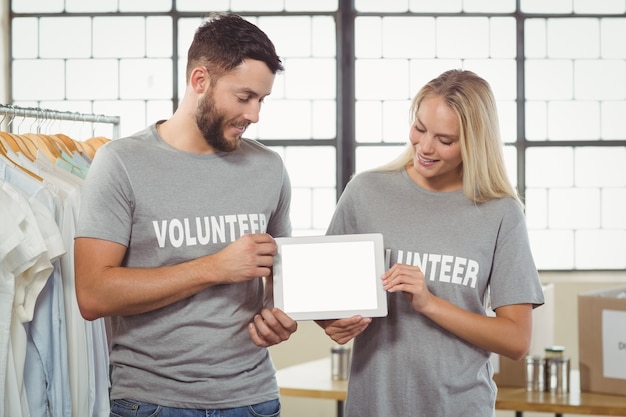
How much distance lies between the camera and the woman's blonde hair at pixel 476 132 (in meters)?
2.04

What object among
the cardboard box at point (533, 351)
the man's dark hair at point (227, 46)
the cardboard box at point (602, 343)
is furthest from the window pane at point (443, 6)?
the man's dark hair at point (227, 46)

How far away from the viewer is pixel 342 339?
→ 6.67 ft

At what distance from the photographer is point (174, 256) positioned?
1857 mm

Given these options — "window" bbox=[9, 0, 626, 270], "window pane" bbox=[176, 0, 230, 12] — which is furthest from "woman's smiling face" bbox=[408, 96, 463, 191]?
"window pane" bbox=[176, 0, 230, 12]

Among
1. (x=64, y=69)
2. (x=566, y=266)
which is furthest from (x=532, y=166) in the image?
(x=64, y=69)

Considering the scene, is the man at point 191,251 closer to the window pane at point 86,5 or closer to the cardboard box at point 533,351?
the cardboard box at point 533,351

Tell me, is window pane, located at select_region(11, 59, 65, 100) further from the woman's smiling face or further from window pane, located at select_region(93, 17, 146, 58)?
the woman's smiling face

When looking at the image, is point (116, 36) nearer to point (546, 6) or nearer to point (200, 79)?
point (546, 6)

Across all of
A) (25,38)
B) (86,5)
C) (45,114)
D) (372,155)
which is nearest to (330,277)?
(45,114)

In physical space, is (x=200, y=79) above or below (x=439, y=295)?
above

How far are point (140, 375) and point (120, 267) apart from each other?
240mm

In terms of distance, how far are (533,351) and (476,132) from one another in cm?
188

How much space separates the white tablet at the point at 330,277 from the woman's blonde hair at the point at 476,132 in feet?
0.92

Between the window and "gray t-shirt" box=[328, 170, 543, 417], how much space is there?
124 inches
